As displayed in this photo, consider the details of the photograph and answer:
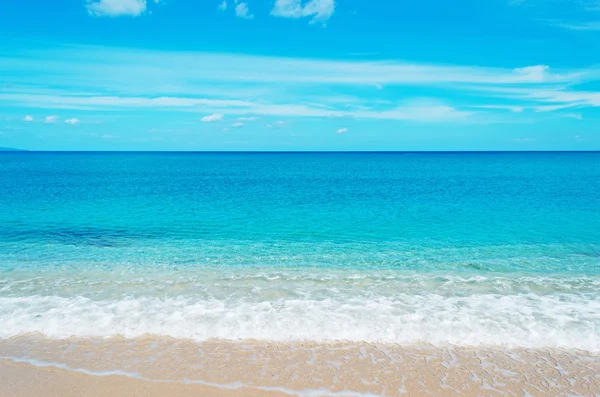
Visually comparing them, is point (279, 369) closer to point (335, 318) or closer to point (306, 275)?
point (335, 318)

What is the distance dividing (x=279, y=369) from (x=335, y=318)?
293cm

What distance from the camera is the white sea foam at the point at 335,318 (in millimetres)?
10039

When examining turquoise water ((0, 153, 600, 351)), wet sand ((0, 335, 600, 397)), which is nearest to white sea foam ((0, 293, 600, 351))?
turquoise water ((0, 153, 600, 351))

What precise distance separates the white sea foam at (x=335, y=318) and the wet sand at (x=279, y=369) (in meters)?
0.47

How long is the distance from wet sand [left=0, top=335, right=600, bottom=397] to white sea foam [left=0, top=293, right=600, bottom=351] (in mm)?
473

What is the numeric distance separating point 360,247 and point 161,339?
11093mm

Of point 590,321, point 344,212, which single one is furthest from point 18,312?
point 344,212

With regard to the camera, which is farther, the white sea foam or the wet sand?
the white sea foam

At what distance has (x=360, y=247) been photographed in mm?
18906

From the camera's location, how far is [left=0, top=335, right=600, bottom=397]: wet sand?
7.73 meters

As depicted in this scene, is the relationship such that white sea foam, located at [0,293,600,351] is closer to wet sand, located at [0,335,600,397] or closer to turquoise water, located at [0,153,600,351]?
turquoise water, located at [0,153,600,351]

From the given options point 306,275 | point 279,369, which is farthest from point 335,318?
point 306,275

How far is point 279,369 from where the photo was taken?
27.8 ft

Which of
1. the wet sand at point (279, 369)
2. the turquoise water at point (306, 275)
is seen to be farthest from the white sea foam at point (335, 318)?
the wet sand at point (279, 369)
